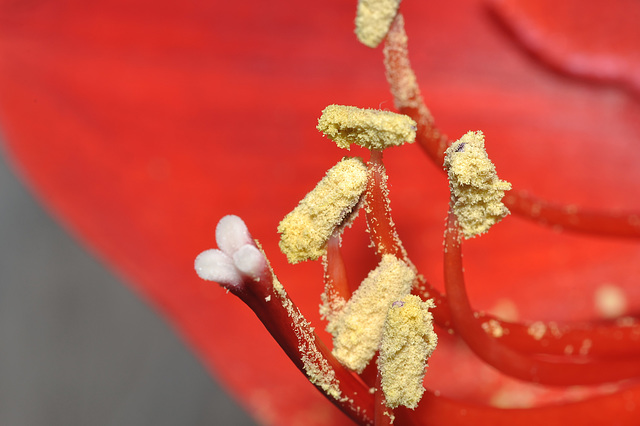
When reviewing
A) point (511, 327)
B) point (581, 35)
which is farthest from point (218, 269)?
point (581, 35)

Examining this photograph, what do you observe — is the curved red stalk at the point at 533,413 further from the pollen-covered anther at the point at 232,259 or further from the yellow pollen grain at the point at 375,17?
the yellow pollen grain at the point at 375,17

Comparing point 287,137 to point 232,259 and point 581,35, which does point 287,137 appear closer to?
point 581,35

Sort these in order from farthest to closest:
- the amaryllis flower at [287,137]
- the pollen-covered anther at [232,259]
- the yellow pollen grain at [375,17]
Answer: the amaryllis flower at [287,137] < the yellow pollen grain at [375,17] < the pollen-covered anther at [232,259]

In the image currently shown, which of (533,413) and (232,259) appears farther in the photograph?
(533,413)

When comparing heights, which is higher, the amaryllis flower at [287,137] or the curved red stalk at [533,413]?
the amaryllis flower at [287,137]

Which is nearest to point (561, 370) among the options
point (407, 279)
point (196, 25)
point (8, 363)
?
point (407, 279)

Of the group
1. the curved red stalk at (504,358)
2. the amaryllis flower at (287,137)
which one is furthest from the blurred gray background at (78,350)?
the curved red stalk at (504,358)

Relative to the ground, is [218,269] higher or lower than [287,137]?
lower
